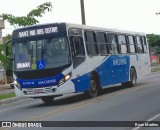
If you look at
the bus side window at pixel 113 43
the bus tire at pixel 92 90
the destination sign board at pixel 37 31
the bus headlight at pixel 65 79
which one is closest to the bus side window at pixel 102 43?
the bus side window at pixel 113 43

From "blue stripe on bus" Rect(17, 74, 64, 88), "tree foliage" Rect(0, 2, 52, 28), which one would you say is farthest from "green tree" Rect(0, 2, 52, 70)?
"blue stripe on bus" Rect(17, 74, 64, 88)

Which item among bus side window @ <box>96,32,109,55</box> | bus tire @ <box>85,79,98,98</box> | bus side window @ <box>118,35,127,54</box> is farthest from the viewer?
bus side window @ <box>118,35,127,54</box>

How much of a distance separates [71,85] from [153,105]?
3.75 metres

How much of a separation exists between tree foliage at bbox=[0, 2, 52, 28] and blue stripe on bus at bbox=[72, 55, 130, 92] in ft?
23.2

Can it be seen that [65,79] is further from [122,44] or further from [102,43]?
[122,44]

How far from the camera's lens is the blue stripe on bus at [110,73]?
18.5 meters

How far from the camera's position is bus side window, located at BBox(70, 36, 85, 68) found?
1788 centimetres

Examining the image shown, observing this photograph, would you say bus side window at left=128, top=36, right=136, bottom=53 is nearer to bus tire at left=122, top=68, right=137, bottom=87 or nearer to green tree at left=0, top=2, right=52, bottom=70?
bus tire at left=122, top=68, right=137, bottom=87

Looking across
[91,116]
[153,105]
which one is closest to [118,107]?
[153,105]

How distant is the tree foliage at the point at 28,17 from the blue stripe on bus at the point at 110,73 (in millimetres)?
7081

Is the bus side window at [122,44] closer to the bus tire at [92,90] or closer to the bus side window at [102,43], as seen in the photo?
the bus side window at [102,43]

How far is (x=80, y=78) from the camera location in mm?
18344

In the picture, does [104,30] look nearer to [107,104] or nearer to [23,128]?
[107,104]

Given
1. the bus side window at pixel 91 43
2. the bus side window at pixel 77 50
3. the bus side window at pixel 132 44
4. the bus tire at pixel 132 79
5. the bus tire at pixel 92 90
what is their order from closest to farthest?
1. the bus side window at pixel 77 50
2. the bus tire at pixel 92 90
3. the bus side window at pixel 91 43
4. the bus tire at pixel 132 79
5. the bus side window at pixel 132 44
